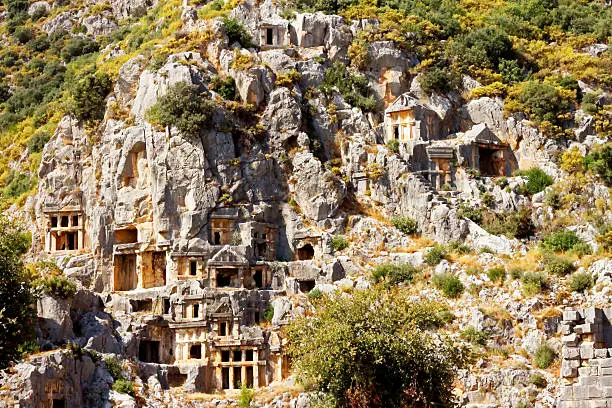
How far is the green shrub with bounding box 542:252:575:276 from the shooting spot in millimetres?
68562

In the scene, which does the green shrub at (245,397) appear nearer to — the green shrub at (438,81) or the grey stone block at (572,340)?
the grey stone block at (572,340)

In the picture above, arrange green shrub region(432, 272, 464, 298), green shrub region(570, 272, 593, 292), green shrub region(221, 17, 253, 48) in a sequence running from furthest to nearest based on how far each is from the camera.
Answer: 1. green shrub region(221, 17, 253, 48)
2. green shrub region(432, 272, 464, 298)
3. green shrub region(570, 272, 593, 292)

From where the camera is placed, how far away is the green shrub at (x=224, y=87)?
8074 cm

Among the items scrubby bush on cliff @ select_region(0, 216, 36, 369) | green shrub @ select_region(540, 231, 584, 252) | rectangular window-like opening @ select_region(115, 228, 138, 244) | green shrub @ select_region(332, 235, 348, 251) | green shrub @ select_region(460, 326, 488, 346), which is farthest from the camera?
rectangular window-like opening @ select_region(115, 228, 138, 244)

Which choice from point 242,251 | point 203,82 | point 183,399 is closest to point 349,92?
point 203,82

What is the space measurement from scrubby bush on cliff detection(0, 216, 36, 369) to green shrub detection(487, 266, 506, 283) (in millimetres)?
29439

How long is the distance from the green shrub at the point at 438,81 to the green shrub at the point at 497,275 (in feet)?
65.1

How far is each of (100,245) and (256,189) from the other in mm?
11448

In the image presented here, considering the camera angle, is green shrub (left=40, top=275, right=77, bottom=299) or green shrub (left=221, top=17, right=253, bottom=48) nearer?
green shrub (left=40, top=275, right=77, bottom=299)

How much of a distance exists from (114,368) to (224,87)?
2458 cm

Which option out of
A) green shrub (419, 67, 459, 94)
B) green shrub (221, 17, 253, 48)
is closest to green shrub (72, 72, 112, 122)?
green shrub (221, 17, 253, 48)

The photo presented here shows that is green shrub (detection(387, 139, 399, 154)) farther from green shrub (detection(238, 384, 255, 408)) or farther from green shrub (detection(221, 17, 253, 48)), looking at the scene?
green shrub (detection(238, 384, 255, 408))

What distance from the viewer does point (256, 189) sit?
77.7 m

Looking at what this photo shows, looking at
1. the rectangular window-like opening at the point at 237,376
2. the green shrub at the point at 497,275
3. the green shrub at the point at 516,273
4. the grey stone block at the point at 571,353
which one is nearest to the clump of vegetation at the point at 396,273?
the green shrub at the point at 497,275
